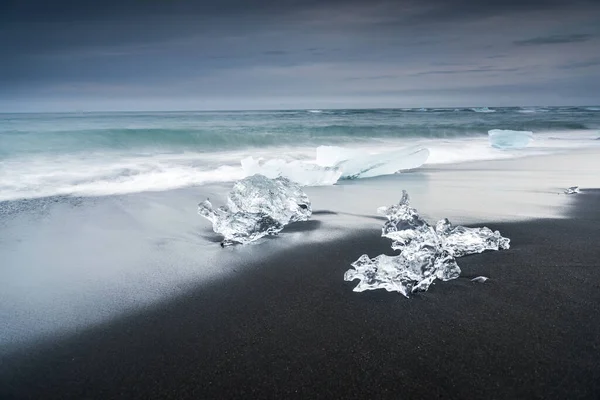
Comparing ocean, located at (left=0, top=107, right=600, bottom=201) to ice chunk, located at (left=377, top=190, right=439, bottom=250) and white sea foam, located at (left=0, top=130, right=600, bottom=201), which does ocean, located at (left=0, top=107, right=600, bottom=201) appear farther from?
ice chunk, located at (left=377, top=190, right=439, bottom=250)

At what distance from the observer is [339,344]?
6.79 ft

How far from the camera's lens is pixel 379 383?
1772 millimetres

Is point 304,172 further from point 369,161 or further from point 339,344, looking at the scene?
point 339,344

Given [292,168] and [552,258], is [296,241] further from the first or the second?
[292,168]

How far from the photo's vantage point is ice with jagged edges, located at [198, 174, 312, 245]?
3795mm

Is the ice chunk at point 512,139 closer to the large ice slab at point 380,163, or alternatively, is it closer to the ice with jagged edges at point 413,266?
the large ice slab at point 380,163

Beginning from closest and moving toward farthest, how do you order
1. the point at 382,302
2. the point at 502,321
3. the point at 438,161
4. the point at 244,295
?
the point at 502,321, the point at 382,302, the point at 244,295, the point at 438,161

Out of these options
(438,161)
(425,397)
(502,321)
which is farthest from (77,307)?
(438,161)

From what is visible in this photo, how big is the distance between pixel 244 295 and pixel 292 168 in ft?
13.6

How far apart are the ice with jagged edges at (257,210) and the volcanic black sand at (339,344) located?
0.93 meters

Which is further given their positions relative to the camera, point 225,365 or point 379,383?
point 225,365

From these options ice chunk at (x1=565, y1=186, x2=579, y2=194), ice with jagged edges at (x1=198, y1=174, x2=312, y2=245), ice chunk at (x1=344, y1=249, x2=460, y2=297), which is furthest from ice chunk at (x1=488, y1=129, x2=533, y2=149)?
ice chunk at (x1=344, y1=249, x2=460, y2=297)

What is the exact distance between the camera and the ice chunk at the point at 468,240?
3.23m

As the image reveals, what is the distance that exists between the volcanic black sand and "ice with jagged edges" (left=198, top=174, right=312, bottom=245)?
3.06 feet
